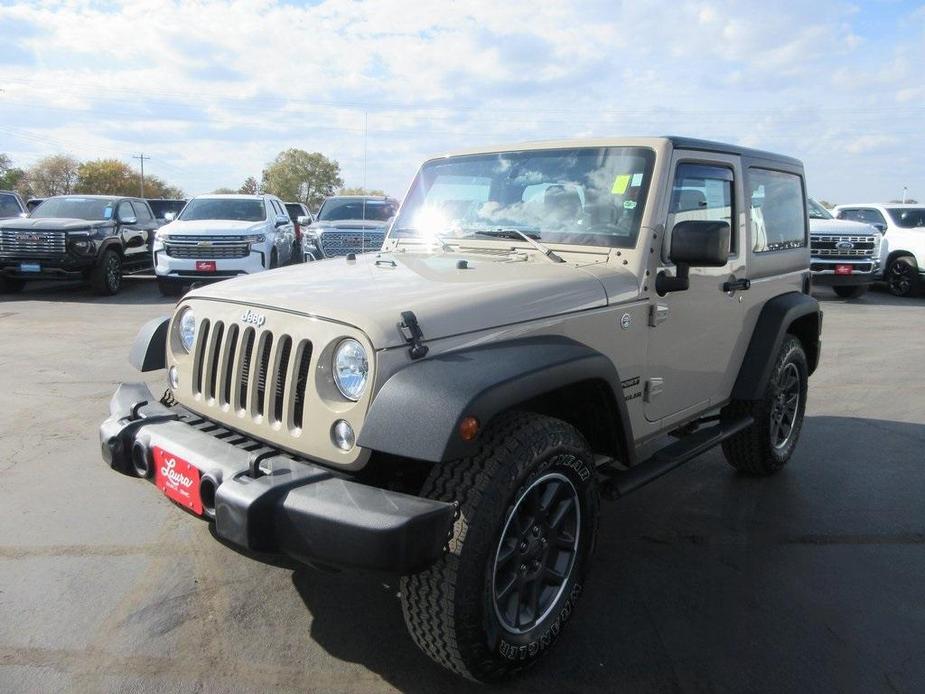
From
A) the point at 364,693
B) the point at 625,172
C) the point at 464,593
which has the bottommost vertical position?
the point at 364,693

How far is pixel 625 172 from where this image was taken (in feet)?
10.9

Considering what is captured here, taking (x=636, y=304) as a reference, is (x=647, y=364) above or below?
below

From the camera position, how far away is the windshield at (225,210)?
1297 cm

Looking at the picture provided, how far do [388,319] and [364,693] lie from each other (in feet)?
4.22

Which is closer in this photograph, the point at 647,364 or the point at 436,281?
the point at 436,281

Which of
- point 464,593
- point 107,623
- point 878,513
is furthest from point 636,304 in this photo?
point 107,623

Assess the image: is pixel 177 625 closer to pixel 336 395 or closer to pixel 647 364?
pixel 336 395

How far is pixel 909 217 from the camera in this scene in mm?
14914

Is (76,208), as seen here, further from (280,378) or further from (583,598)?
(583,598)

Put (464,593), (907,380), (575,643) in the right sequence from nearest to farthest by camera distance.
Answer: (464,593) → (575,643) → (907,380)

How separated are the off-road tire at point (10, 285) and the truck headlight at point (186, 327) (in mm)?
11816

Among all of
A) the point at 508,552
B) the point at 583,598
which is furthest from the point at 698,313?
the point at 508,552

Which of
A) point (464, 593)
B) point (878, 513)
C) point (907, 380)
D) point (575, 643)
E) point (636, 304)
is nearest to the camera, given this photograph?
point (464, 593)

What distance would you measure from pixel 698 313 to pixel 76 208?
1327cm
